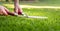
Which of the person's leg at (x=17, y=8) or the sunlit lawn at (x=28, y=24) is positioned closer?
the sunlit lawn at (x=28, y=24)

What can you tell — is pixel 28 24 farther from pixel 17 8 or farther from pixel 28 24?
pixel 17 8

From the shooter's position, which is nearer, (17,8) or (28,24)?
(28,24)

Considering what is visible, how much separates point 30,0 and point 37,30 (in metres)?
16.1

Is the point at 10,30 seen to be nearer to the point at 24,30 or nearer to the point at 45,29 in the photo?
the point at 24,30

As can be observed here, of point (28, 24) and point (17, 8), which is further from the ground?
point (28, 24)

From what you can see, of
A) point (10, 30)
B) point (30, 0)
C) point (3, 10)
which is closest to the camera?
point (10, 30)

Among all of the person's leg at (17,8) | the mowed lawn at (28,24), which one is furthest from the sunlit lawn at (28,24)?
the person's leg at (17,8)

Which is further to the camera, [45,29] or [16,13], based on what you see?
[16,13]

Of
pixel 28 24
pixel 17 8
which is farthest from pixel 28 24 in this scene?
pixel 17 8

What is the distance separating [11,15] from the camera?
8133 mm

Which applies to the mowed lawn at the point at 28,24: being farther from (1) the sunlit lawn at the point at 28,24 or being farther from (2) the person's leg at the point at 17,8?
(2) the person's leg at the point at 17,8

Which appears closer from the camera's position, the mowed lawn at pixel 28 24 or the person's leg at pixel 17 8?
the mowed lawn at pixel 28 24

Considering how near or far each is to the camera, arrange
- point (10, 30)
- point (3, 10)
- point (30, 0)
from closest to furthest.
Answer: point (10, 30), point (3, 10), point (30, 0)

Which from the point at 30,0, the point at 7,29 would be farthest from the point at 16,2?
the point at 30,0
